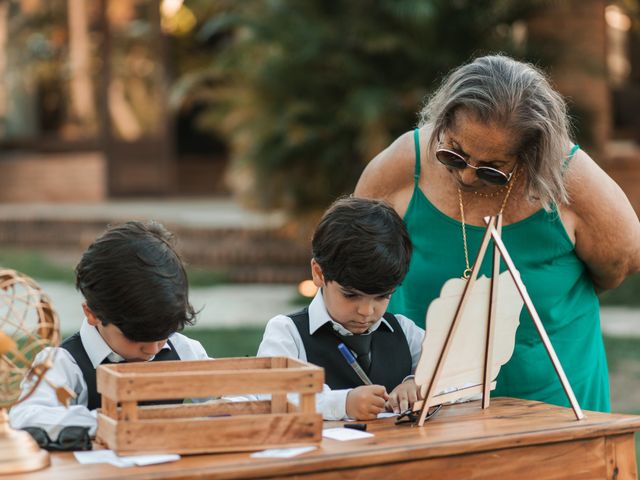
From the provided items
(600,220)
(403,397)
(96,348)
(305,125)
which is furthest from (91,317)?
(305,125)

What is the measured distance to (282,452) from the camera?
2236 millimetres

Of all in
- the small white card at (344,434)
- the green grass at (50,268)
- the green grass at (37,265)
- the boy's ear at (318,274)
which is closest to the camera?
the small white card at (344,434)

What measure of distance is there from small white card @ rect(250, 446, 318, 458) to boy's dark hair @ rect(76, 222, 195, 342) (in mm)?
405

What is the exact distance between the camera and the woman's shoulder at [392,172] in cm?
320

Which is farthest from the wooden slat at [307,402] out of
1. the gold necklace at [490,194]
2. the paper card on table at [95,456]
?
the gold necklace at [490,194]

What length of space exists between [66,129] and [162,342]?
1371 cm

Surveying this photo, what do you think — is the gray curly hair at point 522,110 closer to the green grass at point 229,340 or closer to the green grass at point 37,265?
the green grass at point 229,340

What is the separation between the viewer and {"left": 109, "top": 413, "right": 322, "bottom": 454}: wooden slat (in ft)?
7.14

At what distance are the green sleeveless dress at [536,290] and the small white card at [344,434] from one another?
78cm

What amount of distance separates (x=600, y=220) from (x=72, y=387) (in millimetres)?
1437

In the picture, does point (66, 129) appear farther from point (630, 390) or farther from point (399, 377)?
point (399, 377)

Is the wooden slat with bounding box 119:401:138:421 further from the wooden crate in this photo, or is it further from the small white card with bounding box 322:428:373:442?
the small white card with bounding box 322:428:373:442

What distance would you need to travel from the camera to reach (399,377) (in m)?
2.89

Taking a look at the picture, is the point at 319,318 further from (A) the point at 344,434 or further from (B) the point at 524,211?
(B) the point at 524,211
